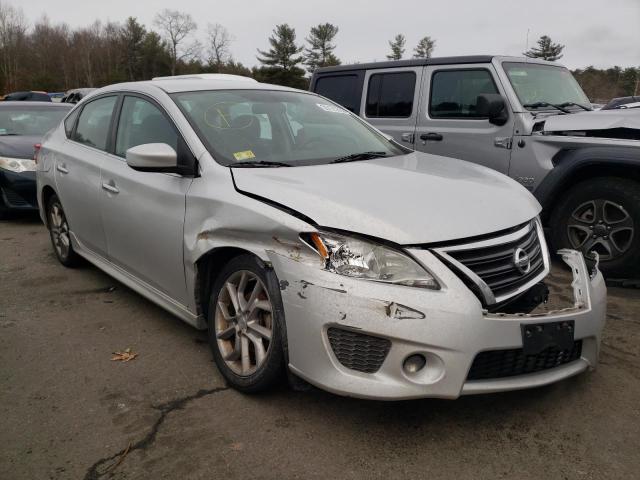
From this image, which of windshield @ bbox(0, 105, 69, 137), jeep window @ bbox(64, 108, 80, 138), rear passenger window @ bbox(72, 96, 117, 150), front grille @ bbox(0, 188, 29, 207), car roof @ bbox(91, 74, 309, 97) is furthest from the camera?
windshield @ bbox(0, 105, 69, 137)

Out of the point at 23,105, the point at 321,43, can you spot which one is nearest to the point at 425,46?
the point at 321,43

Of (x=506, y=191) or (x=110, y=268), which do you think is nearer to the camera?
(x=506, y=191)

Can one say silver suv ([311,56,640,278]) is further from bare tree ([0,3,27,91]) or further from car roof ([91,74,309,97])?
bare tree ([0,3,27,91])

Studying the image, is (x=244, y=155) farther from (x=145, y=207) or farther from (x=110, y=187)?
(x=110, y=187)

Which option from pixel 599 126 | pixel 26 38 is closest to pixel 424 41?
pixel 26 38

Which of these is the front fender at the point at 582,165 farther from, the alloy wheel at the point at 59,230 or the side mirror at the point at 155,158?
the alloy wheel at the point at 59,230

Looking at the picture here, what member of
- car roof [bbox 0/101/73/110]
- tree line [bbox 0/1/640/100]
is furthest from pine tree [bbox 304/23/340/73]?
car roof [bbox 0/101/73/110]

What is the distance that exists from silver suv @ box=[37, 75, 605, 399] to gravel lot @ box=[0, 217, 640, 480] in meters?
0.25

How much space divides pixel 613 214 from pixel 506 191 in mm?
2113

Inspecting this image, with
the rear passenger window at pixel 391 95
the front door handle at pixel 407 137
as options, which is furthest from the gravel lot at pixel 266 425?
the rear passenger window at pixel 391 95

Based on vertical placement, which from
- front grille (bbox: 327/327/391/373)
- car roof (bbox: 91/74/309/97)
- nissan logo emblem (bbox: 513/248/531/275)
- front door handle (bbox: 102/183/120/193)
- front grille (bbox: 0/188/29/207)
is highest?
car roof (bbox: 91/74/309/97)

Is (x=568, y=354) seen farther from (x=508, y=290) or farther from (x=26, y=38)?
(x=26, y=38)

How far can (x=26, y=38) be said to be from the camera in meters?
73.8

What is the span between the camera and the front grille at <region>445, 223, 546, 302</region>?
2383 mm
